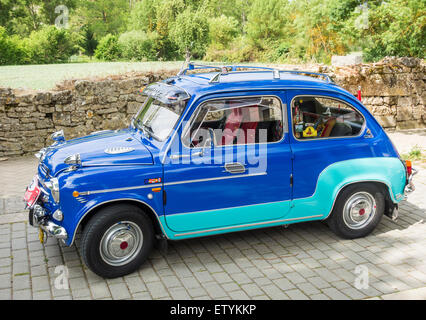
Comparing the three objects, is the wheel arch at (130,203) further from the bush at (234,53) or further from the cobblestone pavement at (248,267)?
the bush at (234,53)

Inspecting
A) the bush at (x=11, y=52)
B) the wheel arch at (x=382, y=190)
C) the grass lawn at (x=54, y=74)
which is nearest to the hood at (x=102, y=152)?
the wheel arch at (x=382, y=190)

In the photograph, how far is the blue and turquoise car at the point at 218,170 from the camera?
4.77m

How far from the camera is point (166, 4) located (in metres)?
30.6

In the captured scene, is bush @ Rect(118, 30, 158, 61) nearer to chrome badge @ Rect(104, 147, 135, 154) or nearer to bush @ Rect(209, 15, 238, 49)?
bush @ Rect(209, 15, 238, 49)

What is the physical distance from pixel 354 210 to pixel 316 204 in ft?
2.09

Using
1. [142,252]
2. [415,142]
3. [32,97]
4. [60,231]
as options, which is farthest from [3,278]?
[415,142]

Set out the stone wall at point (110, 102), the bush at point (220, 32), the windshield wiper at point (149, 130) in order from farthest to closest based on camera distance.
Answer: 1. the bush at point (220, 32)
2. the stone wall at point (110, 102)
3. the windshield wiper at point (149, 130)

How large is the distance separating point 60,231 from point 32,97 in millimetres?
6524

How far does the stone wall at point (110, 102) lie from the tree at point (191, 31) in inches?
626

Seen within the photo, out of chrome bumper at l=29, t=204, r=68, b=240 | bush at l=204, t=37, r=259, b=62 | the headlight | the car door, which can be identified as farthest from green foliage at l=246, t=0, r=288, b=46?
the headlight

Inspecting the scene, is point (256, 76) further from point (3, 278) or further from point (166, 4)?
point (166, 4)

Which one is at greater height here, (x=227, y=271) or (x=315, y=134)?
(x=315, y=134)

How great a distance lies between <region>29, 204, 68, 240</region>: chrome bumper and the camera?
4.66m

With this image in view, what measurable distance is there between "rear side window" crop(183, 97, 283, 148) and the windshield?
1.16ft
